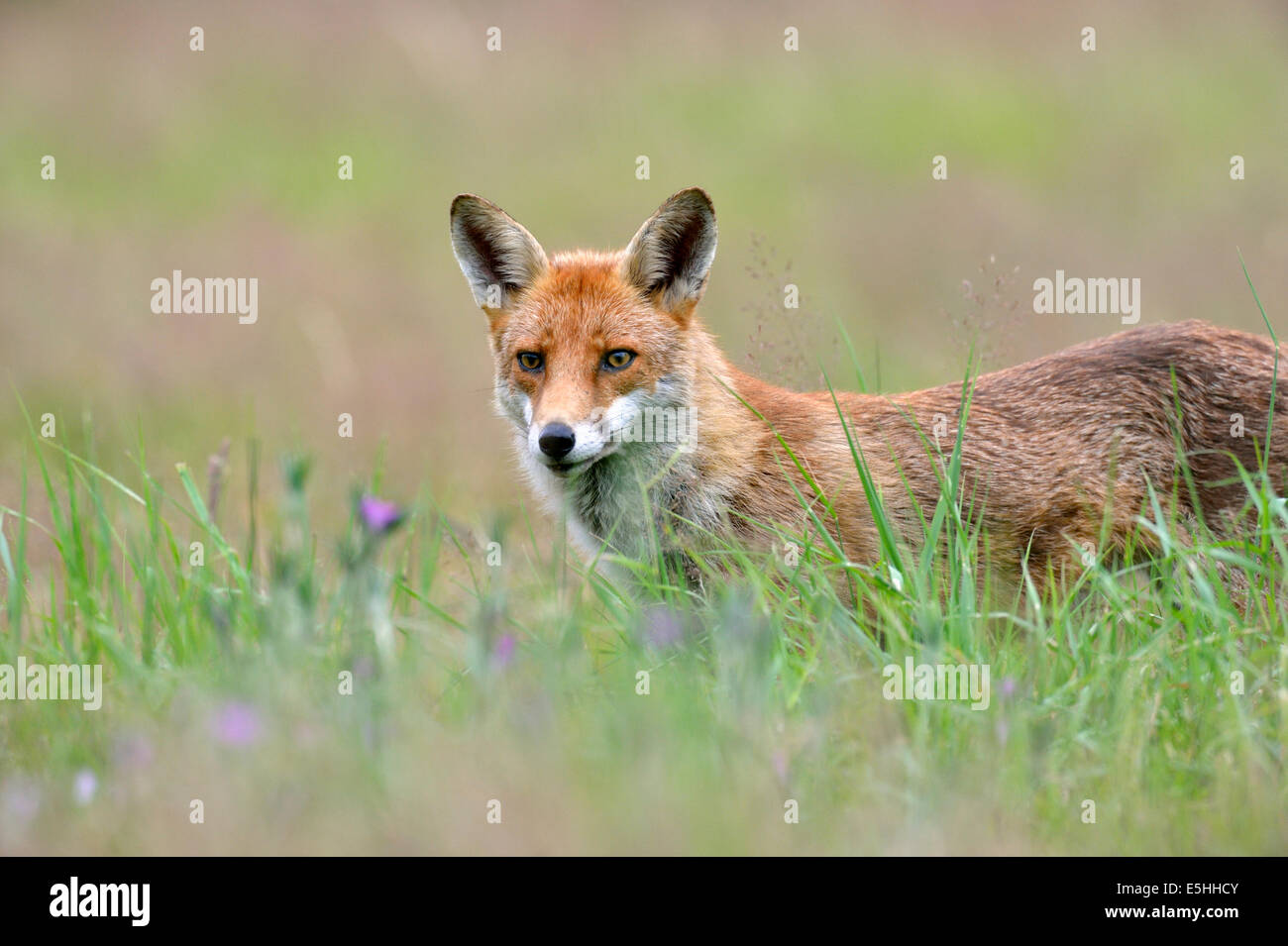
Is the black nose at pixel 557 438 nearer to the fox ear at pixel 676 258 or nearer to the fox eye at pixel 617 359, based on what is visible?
the fox eye at pixel 617 359

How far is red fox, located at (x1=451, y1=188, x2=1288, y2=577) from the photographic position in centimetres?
611

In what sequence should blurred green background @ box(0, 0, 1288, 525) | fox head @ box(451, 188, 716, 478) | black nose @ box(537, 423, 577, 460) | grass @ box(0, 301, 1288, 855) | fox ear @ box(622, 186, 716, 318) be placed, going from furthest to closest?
blurred green background @ box(0, 0, 1288, 525) < fox ear @ box(622, 186, 716, 318) < fox head @ box(451, 188, 716, 478) < black nose @ box(537, 423, 577, 460) < grass @ box(0, 301, 1288, 855)

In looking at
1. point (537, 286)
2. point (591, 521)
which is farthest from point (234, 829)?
point (537, 286)

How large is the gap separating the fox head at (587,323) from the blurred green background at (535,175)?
4.13 meters

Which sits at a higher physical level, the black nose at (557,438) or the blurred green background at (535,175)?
the blurred green background at (535,175)

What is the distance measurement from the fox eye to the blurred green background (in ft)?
15.4

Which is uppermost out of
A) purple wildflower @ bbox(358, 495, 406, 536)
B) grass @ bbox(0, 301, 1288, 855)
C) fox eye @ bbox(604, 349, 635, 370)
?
fox eye @ bbox(604, 349, 635, 370)

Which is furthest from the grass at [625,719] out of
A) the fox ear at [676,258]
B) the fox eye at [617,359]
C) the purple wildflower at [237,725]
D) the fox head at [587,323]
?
the fox ear at [676,258]

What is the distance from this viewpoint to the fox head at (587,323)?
19.4 ft

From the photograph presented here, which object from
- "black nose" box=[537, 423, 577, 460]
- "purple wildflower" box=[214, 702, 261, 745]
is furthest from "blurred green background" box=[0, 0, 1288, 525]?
"purple wildflower" box=[214, 702, 261, 745]

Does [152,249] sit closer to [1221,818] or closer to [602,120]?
[602,120]

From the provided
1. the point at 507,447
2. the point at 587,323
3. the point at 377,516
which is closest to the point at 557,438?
the point at 587,323

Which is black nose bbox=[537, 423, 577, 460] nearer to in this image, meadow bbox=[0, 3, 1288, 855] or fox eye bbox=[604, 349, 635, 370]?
meadow bbox=[0, 3, 1288, 855]
